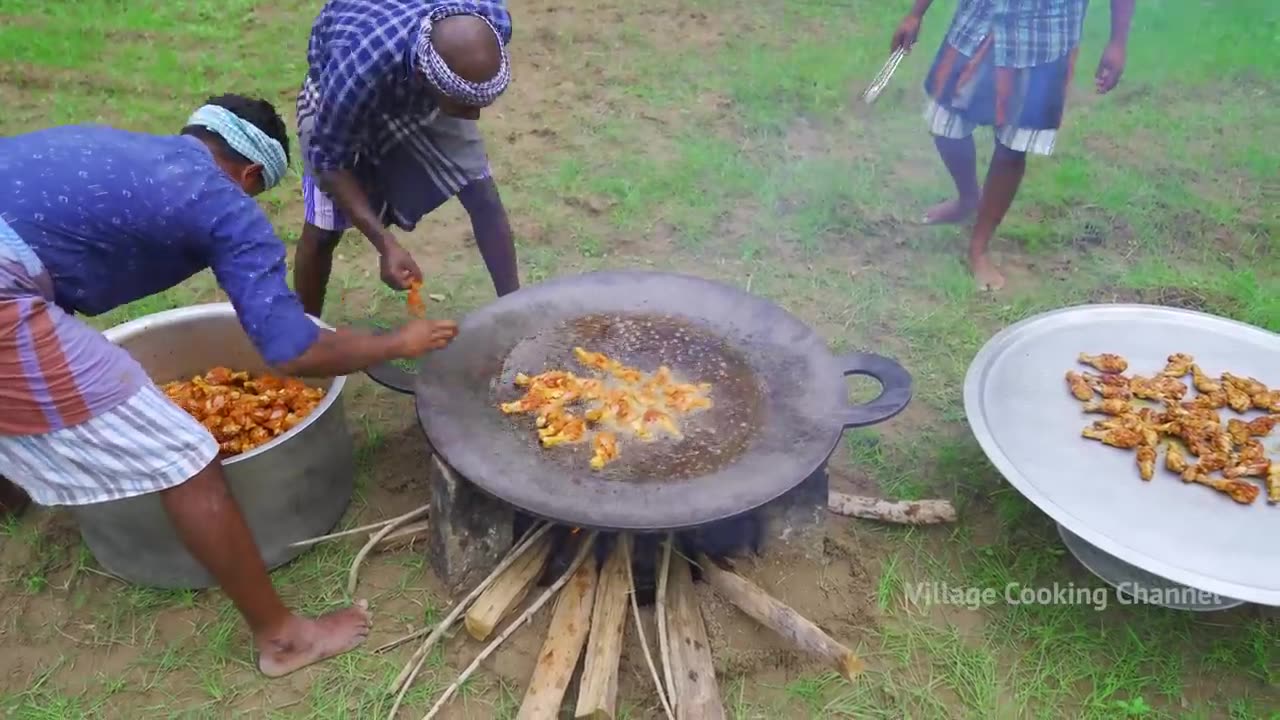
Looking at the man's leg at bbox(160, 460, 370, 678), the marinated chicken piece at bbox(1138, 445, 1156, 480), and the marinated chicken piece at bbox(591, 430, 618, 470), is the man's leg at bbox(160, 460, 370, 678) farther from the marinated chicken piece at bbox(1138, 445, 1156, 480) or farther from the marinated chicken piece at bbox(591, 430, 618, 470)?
the marinated chicken piece at bbox(1138, 445, 1156, 480)

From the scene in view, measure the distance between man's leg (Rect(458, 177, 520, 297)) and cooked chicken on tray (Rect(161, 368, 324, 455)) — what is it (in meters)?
0.93

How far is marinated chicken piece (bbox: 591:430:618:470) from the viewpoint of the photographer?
2.35m

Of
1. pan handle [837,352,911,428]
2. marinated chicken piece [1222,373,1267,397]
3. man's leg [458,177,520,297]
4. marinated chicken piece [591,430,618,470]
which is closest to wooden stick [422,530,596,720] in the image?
marinated chicken piece [591,430,618,470]

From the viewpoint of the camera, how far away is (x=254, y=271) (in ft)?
7.04

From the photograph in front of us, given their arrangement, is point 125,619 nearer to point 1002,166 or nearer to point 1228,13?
point 1002,166

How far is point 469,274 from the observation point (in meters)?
4.36

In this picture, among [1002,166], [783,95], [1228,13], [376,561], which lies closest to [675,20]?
[783,95]

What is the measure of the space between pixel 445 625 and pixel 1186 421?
2314mm

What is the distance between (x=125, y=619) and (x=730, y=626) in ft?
6.15

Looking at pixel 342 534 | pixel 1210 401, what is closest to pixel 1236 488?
pixel 1210 401

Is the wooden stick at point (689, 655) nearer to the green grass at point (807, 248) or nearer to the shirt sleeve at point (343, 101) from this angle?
the green grass at point (807, 248)

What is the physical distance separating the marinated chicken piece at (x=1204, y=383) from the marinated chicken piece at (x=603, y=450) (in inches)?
75.7

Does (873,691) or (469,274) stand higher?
(469,274)

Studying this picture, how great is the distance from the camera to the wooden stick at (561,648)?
2334 mm
